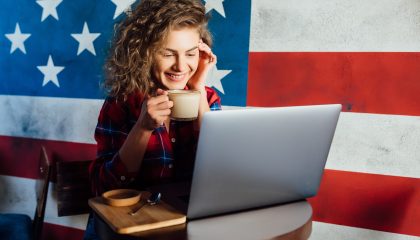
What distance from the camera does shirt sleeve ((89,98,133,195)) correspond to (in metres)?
1.18

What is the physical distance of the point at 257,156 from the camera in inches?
35.2

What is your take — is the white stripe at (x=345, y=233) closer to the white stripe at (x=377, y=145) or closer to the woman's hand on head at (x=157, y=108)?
the white stripe at (x=377, y=145)

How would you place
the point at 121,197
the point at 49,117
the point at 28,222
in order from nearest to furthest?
the point at 121,197, the point at 28,222, the point at 49,117

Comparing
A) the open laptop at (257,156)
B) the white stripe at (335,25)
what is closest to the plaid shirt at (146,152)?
the open laptop at (257,156)

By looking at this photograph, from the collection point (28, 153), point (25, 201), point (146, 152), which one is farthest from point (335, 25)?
point (25, 201)

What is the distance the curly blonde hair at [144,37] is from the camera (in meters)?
1.30

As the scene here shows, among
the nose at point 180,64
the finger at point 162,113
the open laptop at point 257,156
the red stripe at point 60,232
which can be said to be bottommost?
the red stripe at point 60,232

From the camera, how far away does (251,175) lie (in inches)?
35.8

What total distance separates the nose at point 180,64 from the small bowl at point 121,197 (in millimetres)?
426

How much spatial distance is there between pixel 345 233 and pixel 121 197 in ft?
3.27

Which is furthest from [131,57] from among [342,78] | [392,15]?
[392,15]

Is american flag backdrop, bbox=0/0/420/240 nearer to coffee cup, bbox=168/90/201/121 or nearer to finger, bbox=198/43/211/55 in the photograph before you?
finger, bbox=198/43/211/55

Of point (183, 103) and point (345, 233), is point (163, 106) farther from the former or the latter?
point (345, 233)

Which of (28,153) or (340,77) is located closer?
(340,77)
